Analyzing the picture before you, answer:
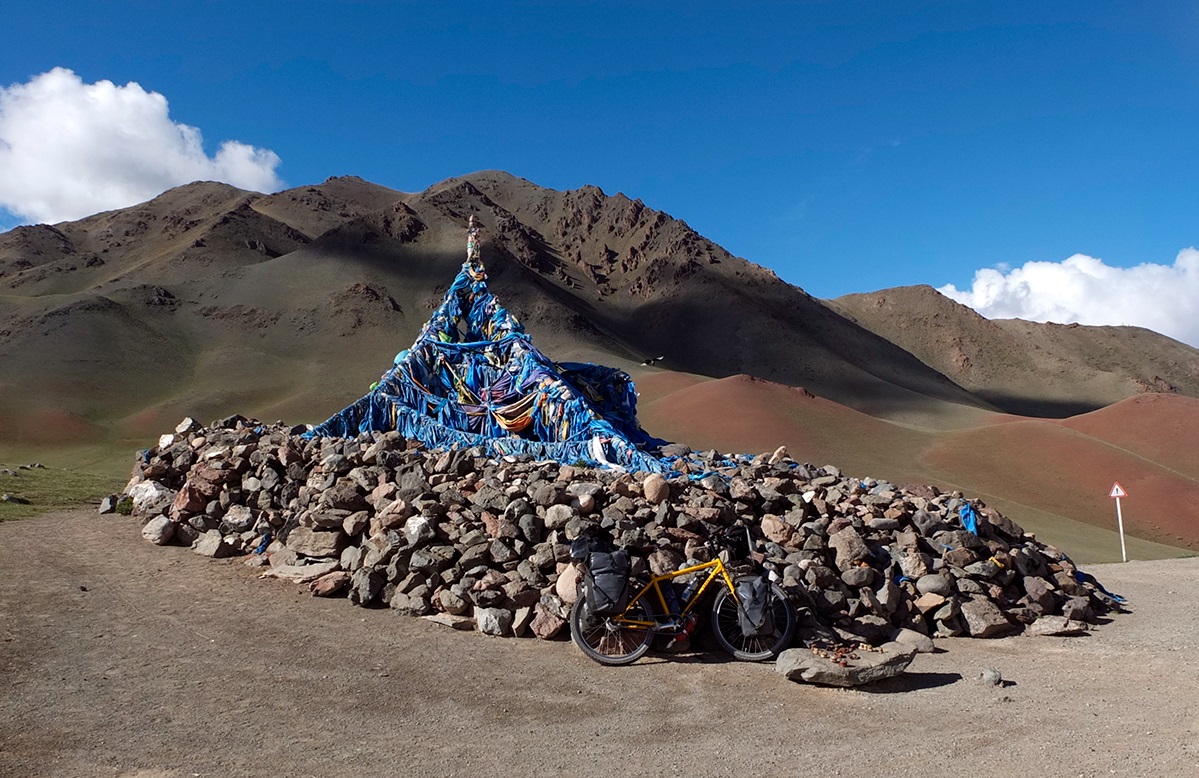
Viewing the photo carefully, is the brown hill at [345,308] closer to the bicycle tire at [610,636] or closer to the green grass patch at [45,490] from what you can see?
the green grass patch at [45,490]

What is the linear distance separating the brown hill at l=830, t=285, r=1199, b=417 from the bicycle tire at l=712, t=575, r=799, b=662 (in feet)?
337

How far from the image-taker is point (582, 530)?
7559 mm

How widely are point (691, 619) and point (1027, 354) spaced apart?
121820 millimetres

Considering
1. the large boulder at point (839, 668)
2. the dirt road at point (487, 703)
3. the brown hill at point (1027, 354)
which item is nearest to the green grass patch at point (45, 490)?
the dirt road at point (487, 703)

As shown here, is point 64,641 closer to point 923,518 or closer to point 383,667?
point 383,667

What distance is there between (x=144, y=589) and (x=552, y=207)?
462 feet

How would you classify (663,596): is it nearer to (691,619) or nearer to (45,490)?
(691,619)

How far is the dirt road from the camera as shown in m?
4.71

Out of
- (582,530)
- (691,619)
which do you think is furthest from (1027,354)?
(691,619)

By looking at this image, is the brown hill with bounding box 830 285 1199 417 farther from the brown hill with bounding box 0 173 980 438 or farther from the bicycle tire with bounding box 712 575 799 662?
the bicycle tire with bounding box 712 575 799 662

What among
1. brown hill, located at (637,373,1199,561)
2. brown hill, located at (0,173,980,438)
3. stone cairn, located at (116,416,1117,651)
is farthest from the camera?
brown hill, located at (0,173,980,438)

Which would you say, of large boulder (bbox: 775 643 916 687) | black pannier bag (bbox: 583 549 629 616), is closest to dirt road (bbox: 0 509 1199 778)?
large boulder (bbox: 775 643 916 687)

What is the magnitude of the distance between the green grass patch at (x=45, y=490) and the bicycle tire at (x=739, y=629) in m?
10.5

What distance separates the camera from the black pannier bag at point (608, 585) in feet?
20.8
